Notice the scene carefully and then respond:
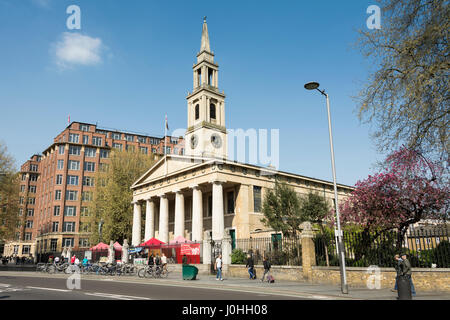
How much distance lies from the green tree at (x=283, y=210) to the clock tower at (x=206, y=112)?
17.6 meters

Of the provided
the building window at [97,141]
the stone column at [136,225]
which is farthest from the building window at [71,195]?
the stone column at [136,225]

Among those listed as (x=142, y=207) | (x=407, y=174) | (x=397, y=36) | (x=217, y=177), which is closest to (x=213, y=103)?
(x=217, y=177)

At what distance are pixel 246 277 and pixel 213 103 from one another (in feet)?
103

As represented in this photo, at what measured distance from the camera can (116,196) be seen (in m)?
50.0

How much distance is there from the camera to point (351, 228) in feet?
81.4

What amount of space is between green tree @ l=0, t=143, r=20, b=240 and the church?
49.1ft

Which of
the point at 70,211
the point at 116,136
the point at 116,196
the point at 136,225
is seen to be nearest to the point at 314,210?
the point at 136,225

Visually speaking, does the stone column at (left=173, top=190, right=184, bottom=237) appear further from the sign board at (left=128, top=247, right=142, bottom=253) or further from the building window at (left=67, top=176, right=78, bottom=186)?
the building window at (left=67, top=176, right=78, bottom=186)

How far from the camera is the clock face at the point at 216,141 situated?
162ft

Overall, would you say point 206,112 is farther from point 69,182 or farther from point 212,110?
point 69,182

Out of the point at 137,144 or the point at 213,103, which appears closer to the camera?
the point at 213,103

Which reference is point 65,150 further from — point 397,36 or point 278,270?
point 397,36

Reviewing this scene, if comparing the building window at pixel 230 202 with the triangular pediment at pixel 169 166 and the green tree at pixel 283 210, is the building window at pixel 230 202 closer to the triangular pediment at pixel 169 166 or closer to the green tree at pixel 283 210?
the triangular pediment at pixel 169 166

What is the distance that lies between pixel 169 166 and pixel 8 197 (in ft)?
68.0
